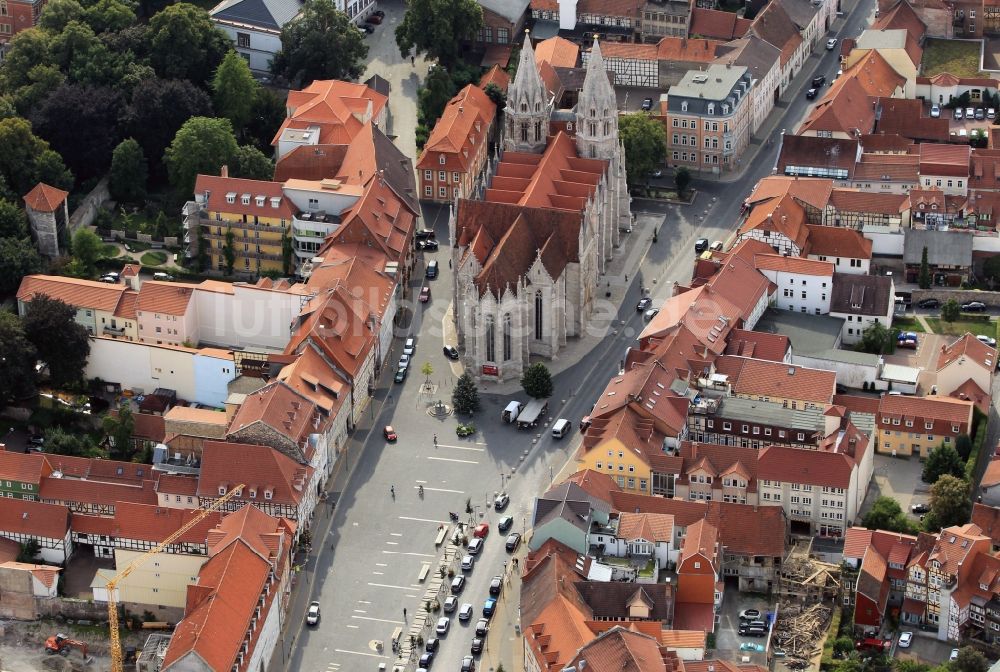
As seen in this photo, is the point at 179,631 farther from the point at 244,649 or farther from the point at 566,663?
the point at 566,663

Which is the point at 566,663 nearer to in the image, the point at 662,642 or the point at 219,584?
the point at 662,642

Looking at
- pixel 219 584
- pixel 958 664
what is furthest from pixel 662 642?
pixel 219 584

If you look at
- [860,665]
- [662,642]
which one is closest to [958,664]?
[860,665]

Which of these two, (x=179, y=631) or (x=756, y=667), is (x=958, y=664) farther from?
(x=179, y=631)

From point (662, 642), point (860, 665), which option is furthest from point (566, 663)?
point (860, 665)
